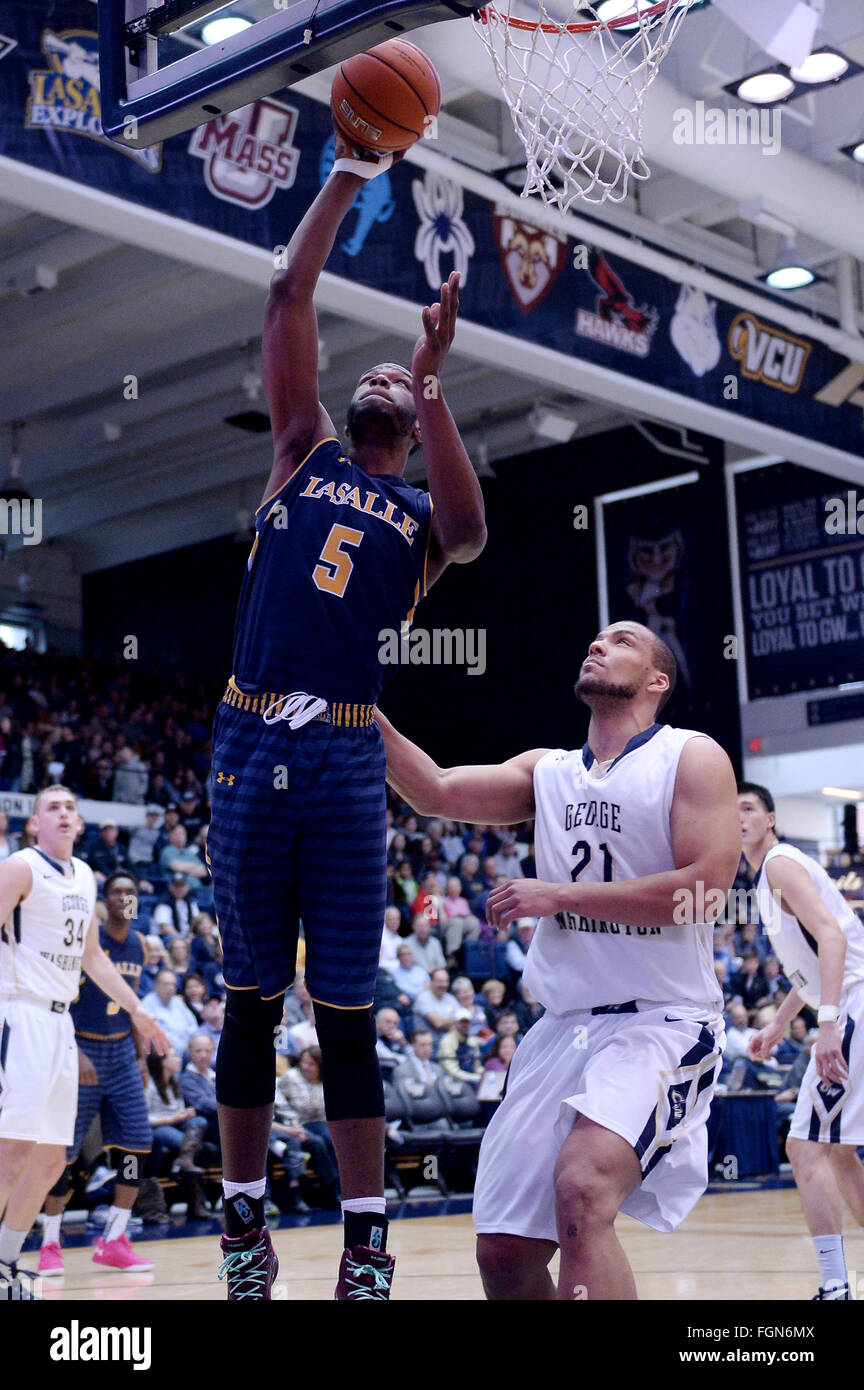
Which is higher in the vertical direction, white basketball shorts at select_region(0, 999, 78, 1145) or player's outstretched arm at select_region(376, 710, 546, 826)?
player's outstretched arm at select_region(376, 710, 546, 826)

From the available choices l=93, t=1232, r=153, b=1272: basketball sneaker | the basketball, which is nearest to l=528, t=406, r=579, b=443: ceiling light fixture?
l=93, t=1232, r=153, b=1272: basketball sneaker

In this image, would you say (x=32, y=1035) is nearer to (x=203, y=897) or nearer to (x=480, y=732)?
(x=203, y=897)

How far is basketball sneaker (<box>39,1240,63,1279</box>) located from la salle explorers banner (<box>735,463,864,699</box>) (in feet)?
42.2

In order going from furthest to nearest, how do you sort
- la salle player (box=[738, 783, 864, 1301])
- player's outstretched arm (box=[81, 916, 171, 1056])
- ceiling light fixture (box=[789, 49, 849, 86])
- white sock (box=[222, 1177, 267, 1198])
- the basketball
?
ceiling light fixture (box=[789, 49, 849, 86])
player's outstretched arm (box=[81, 916, 171, 1056])
la salle player (box=[738, 783, 864, 1301])
the basketball
white sock (box=[222, 1177, 267, 1198])

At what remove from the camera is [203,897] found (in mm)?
13281

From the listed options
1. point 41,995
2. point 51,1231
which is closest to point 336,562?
point 41,995

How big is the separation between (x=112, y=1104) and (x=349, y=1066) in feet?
16.1

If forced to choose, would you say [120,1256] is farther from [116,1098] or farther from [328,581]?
[328,581]

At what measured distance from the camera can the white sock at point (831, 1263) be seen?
17.2 ft

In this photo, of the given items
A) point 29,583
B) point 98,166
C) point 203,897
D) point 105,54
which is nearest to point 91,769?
point 203,897

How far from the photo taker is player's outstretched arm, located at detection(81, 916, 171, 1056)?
670 centimetres

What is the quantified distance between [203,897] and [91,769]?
145 inches

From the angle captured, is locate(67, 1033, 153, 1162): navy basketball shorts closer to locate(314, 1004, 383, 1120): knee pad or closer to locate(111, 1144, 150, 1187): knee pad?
locate(111, 1144, 150, 1187): knee pad

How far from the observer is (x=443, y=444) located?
11.7 ft
